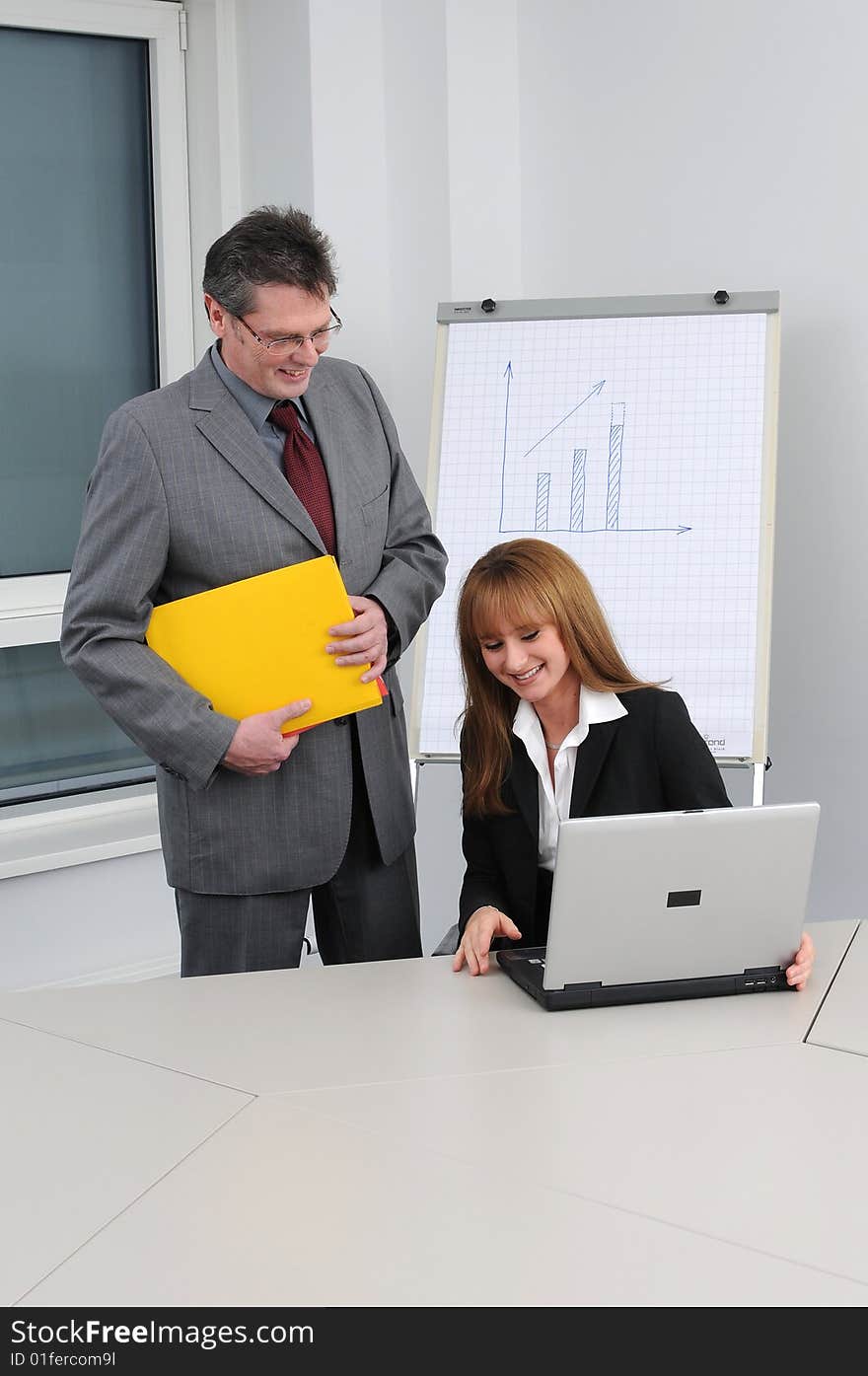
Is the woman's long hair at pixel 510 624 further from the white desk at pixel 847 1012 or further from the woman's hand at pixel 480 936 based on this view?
the white desk at pixel 847 1012

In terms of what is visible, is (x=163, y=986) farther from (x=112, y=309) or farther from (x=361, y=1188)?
(x=112, y=309)

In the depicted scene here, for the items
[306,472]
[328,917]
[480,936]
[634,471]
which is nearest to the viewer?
[480,936]

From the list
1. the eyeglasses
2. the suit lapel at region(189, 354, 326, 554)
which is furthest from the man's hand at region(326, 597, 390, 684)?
the eyeglasses

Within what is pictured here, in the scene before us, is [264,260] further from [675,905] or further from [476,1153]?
[476,1153]

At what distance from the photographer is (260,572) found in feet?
6.03

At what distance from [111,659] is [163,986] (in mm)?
439

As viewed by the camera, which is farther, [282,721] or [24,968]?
[24,968]

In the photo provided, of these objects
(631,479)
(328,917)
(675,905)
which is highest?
(631,479)

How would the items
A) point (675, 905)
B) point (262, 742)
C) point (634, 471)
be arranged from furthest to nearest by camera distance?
point (634, 471), point (262, 742), point (675, 905)

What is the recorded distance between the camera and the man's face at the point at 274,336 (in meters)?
1.71

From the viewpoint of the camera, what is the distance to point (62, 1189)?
3.84ft

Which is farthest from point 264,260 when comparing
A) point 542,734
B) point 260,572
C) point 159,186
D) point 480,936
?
point 159,186

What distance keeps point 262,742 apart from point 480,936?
0.40 meters

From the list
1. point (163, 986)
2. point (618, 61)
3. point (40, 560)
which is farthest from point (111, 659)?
point (618, 61)
